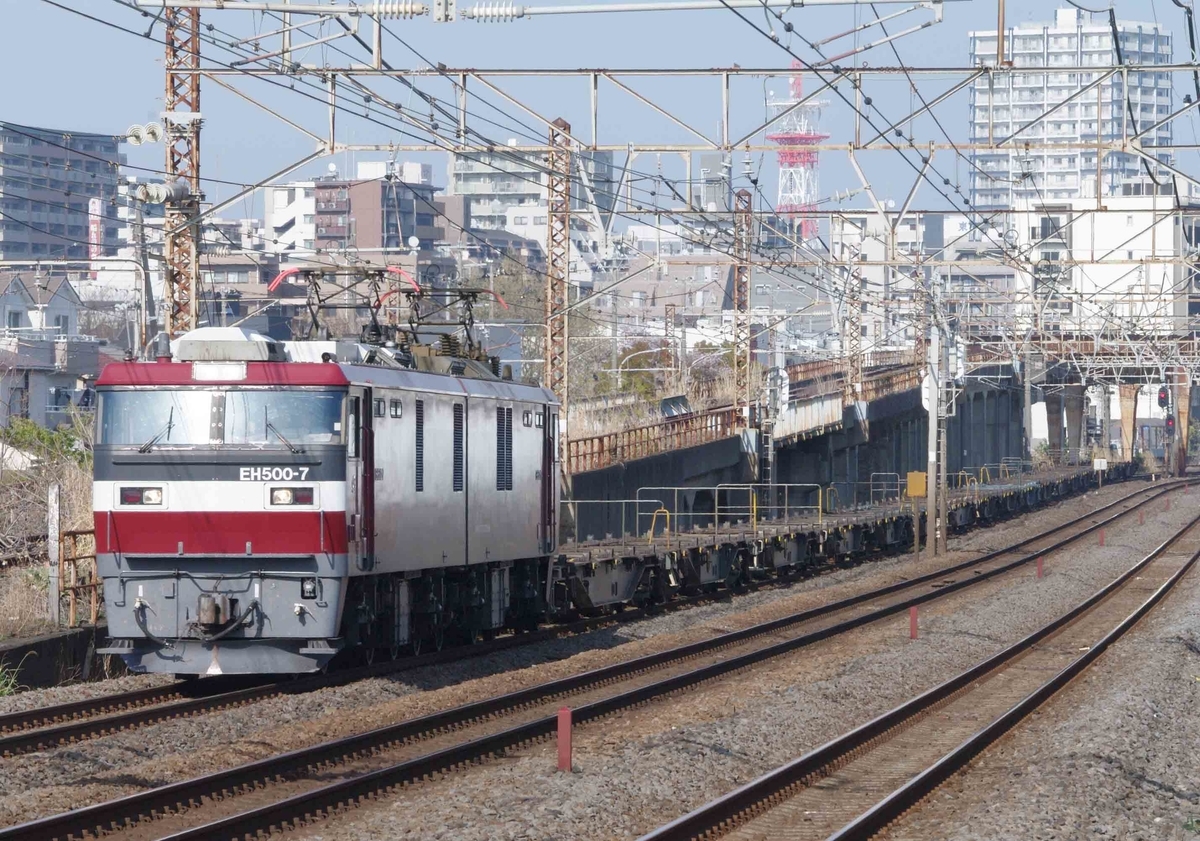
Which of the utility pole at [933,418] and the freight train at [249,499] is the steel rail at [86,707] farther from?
the utility pole at [933,418]

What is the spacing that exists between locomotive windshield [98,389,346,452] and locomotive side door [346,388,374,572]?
23 cm

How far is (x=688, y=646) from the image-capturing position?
20406 mm

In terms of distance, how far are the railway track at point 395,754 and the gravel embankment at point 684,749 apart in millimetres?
218

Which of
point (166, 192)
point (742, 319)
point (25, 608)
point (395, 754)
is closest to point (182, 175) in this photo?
point (166, 192)

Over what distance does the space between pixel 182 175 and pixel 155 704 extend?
778 cm

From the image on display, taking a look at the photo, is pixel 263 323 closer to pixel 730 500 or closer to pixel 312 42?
pixel 730 500

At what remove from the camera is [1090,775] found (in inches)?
488

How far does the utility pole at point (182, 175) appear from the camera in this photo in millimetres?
20141

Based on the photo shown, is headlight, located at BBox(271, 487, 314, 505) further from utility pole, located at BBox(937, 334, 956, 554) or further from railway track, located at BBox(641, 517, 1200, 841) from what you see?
utility pole, located at BBox(937, 334, 956, 554)

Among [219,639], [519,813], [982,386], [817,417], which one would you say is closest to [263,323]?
[982,386]

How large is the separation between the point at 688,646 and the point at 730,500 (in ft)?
72.7

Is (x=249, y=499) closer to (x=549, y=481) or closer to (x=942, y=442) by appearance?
(x=549, y=481)

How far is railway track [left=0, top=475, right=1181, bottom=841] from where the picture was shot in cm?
1007

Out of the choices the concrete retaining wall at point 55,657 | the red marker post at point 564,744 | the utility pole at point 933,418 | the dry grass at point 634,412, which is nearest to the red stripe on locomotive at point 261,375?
the concrete retaining wall at point 55,657
